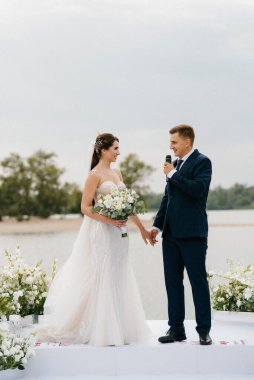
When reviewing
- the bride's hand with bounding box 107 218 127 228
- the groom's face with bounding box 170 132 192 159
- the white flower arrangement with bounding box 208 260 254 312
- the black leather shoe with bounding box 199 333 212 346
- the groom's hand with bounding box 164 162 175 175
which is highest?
the groom's face with bounding box 170 132 192 159

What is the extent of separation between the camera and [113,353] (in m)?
5.08

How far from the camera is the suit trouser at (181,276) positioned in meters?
5.10

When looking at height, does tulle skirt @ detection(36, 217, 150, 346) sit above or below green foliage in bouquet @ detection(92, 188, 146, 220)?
below

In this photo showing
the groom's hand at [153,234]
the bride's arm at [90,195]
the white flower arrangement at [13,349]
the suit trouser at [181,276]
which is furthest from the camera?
the groom's hand at [153,234]

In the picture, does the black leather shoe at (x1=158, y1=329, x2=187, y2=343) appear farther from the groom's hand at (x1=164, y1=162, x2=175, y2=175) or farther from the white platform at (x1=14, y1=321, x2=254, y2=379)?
the groom's hand at (x1=164, y1=162, x2=175, y2=175)

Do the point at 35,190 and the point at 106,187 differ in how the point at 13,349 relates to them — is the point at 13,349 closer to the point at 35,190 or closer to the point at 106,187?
the point at 106,187

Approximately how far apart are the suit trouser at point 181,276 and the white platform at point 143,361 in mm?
212

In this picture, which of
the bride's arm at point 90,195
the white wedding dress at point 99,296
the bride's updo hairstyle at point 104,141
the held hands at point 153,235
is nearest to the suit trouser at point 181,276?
the held hands at point 153,235

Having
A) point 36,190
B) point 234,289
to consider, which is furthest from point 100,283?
point 36,190

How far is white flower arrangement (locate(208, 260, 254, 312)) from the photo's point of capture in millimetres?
6113

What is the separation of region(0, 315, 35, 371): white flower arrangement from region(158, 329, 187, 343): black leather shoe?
3.43 ft

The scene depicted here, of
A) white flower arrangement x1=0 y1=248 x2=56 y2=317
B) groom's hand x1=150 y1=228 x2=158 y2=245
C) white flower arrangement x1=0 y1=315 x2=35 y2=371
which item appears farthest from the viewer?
white flower arrangement x1=0 y1=248 x2=56 y2=317

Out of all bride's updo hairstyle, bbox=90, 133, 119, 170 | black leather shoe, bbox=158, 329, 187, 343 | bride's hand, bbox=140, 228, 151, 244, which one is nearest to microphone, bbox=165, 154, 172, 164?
bride's updo hairstyle, bbox=90, 133, 119, 170

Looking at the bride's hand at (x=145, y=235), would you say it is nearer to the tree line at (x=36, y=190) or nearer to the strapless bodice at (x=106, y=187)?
the strapless bodice at (x=106, y=187)
